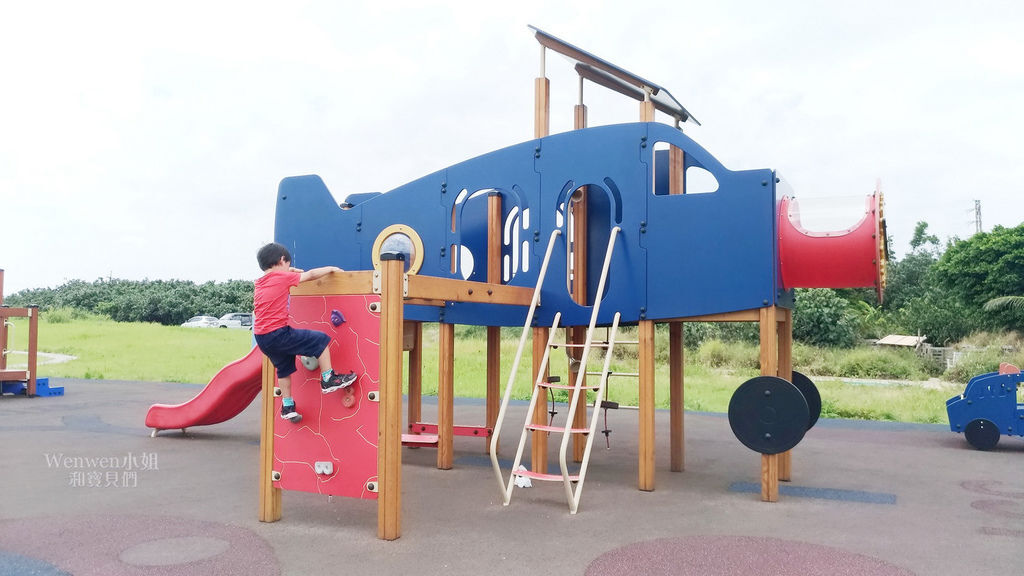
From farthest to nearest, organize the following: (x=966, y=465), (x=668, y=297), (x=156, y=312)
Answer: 1. (x=156, y=312)
2. (x=966, y=465)
3. (x=668, y=297)

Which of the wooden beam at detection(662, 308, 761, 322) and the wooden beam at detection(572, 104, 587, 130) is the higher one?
the wooden beam at detection(572, 104, 587, 130)

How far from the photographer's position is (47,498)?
621 cm

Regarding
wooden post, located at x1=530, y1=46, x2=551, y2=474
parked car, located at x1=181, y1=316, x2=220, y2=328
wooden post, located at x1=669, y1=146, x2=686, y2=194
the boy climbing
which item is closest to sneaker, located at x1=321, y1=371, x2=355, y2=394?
the boy climbing

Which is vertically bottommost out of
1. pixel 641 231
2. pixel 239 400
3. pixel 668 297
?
pixel 239 400

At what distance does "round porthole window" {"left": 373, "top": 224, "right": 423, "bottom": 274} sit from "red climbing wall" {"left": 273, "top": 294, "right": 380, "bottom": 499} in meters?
2.02

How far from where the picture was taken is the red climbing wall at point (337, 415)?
17.4ft

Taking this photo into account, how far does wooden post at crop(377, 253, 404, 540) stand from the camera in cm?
512

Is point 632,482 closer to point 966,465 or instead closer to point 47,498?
point 966,465

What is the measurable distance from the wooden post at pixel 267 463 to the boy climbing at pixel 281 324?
0.33 m

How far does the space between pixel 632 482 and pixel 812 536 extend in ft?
7.06

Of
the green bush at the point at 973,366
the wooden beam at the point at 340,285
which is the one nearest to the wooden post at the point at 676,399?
the wooden beam at the point at 340,285

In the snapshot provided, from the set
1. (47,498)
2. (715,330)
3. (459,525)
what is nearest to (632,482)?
(459,525)

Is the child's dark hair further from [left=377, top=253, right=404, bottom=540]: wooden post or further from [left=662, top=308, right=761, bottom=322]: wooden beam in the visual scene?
[left=662, top=308, right=761, bottom=322]: wooden beam

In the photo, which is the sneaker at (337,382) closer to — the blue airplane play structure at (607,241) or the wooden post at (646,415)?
the blue airplane play structure at (607,241)
